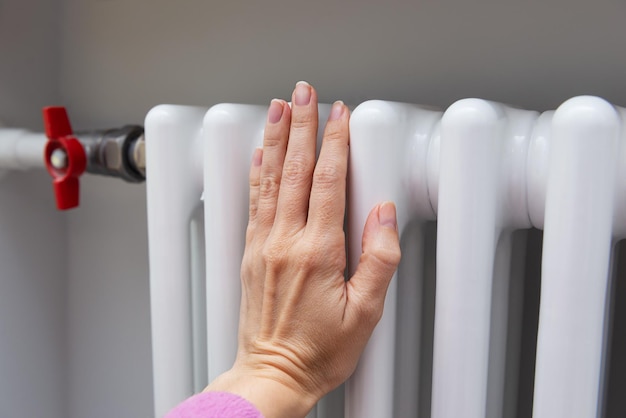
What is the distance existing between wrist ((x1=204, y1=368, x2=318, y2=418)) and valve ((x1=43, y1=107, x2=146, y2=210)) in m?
0.29

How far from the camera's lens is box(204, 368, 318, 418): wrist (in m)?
0.45

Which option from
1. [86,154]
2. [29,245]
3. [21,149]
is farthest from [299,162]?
[29,245]

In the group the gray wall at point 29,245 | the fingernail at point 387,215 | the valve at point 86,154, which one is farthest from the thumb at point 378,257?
the gray wall at point 29,245

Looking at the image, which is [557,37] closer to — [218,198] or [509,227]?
[509,227]

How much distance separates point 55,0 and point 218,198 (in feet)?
1.75

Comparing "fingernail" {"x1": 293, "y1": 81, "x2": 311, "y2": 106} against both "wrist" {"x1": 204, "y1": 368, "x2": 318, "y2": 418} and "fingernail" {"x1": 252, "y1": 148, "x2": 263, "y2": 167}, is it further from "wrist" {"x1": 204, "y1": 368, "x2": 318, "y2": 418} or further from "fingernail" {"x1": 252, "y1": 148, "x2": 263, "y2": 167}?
"wrist" {"x1": 204, "y1": 368, "x2": 318, "y2": 418}

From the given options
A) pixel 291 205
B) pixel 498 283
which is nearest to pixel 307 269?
pixel 291 205

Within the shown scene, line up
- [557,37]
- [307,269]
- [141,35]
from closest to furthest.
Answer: [307,269], [557,37], [141,35]

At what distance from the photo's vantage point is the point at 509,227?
1.55 ft

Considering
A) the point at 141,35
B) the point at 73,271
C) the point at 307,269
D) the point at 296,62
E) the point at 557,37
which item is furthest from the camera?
the point at 73,271

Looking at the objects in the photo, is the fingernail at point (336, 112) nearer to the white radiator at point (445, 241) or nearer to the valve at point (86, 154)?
the white radiator at point (445, 241)

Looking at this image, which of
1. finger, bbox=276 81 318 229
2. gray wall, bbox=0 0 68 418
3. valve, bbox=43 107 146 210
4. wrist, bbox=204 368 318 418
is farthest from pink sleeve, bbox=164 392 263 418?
gray wall, bbox=0 0 68 418

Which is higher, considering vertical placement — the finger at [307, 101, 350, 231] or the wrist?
the finger at [307, 101, 350, 231]

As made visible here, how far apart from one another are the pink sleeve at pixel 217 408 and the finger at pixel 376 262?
0.10 metres
